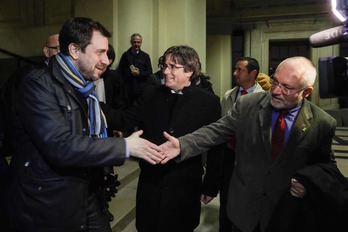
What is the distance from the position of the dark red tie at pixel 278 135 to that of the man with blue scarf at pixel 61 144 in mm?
710

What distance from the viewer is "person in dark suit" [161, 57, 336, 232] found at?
1.93 m

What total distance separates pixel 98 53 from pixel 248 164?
1.08 m

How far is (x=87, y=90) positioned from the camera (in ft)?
5.83

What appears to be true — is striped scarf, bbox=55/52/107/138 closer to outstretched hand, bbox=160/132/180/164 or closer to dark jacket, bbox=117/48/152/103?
outstretched hand, bbox=160/132/180/164

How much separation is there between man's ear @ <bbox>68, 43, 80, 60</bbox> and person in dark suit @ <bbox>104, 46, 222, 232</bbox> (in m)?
0.76

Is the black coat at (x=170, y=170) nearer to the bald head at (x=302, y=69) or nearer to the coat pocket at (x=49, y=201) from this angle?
the bald head at (x=302, y=69)

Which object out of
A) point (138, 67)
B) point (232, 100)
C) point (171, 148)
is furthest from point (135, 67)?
point (171, 148)

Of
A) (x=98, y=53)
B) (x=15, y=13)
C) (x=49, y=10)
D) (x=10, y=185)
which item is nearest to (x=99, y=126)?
(x=98, y=53)

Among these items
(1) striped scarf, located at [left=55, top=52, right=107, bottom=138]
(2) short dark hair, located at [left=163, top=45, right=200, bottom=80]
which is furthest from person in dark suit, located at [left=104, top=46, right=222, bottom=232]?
(1) striped scarf, located at [left=55, top=52, right=107, bottom=138]

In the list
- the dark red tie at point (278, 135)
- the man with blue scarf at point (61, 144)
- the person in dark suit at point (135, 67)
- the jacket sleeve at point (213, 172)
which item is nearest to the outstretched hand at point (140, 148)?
the man with blue scarf at point (61, 144)

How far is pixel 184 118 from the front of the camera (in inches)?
92.2

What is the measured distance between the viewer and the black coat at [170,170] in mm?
2334

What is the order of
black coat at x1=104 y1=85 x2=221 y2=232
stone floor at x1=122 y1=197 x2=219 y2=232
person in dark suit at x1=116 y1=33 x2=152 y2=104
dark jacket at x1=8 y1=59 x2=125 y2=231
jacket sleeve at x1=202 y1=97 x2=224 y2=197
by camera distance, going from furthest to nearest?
person in dark suit at x1=116 y1=33 x2=152 y2=104, stone floor at x1=122 y1=197 x2=219 y2=232, jacket sleeve at x1=202 y1=97 x2=224 y2=197, black coat at x1=104 y1=85 x2=221 y2=232, dark jacket at x1=8 y1=59 x2=125 y2=231

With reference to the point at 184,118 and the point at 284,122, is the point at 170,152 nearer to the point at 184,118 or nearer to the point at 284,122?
the point at 184,118
